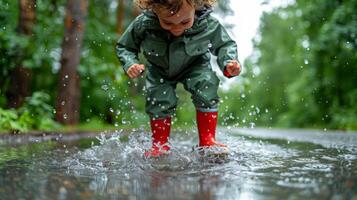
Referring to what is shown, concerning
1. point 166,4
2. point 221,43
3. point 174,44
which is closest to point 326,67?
point 221,43

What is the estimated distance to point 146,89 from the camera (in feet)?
11.0

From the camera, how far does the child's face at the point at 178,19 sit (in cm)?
278

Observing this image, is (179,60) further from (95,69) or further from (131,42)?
(95,69)

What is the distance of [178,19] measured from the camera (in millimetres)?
2828

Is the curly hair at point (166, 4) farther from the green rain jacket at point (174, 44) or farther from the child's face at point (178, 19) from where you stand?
the green rain jacket at point (174, 44)

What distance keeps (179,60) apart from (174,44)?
117mm

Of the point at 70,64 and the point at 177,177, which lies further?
the point at 70,64

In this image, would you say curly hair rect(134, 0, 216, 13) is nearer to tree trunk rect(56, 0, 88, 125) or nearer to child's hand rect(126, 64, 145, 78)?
child's hand rect(126, 64, 145, 78)

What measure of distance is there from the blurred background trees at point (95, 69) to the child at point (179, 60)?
86 cm

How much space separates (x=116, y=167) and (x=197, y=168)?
1.28ft

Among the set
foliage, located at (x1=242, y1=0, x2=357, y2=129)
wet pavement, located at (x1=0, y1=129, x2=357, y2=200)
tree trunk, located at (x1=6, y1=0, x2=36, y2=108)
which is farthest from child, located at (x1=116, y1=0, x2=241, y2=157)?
foliage, located at (x1=242, y1=0, x2=357, y2=129)

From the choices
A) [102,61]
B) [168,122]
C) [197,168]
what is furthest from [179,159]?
[102,61]

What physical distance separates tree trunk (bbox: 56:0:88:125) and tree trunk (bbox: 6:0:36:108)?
2.48 feet

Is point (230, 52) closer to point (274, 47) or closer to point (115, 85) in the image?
point (115, 85)
